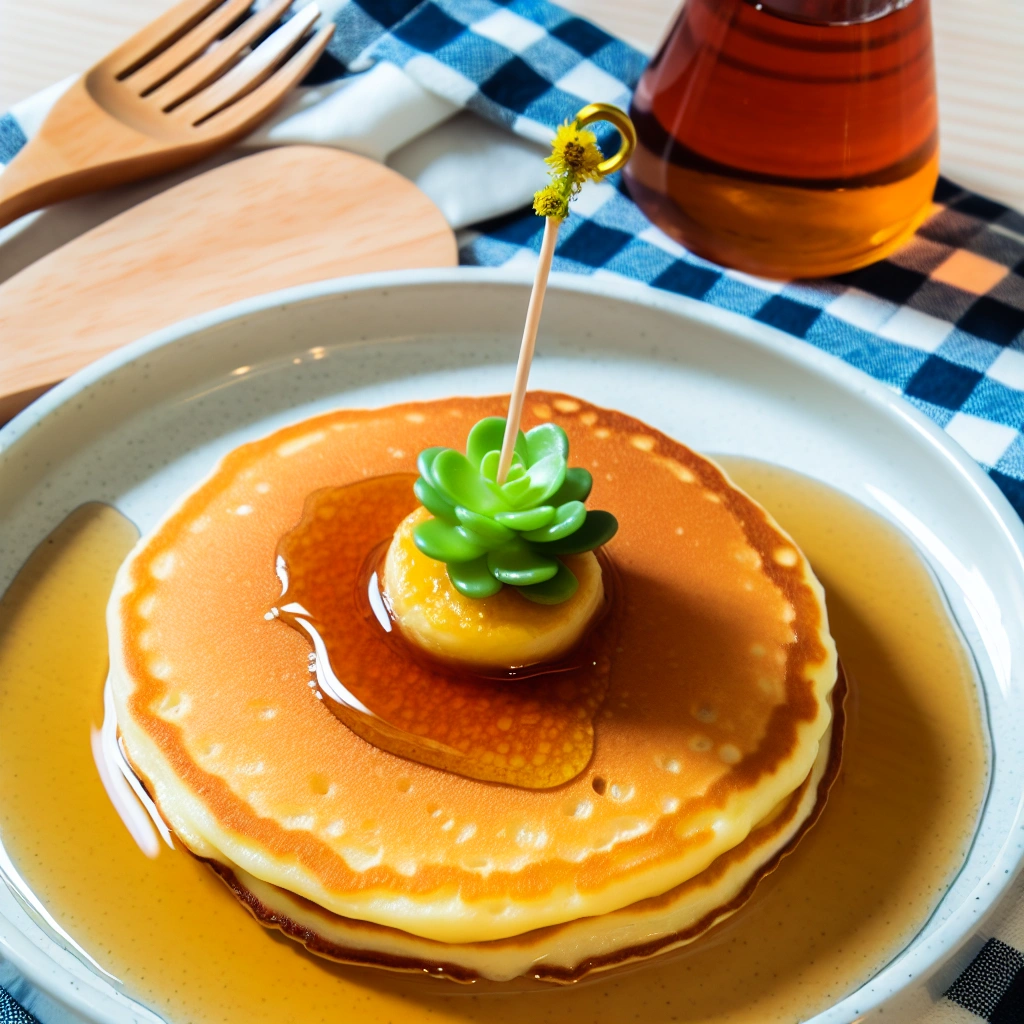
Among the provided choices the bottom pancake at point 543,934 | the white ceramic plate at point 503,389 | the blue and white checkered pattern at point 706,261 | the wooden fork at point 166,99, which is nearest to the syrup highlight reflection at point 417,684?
the bottom pancake at point 543,934

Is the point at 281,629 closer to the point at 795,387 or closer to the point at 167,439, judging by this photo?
the point at 167,439

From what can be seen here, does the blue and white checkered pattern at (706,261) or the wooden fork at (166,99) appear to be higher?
the wooden fork at (166,99)

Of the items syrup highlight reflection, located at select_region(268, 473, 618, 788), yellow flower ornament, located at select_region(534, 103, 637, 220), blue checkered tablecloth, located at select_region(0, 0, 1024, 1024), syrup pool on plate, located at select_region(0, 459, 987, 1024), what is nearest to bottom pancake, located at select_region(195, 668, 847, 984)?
syrup pool on plate, located at select_region(0, 459, 987, 1024)

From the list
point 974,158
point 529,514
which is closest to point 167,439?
point 529,514

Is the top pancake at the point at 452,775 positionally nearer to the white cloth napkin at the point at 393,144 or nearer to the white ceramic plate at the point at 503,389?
the white ceramic plate at the point at 503,389

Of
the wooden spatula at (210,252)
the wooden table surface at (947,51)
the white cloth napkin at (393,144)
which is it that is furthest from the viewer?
the wooden table surface at (947,51)

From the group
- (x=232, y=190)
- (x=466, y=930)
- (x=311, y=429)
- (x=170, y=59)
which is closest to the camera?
(x=466, y=930)
